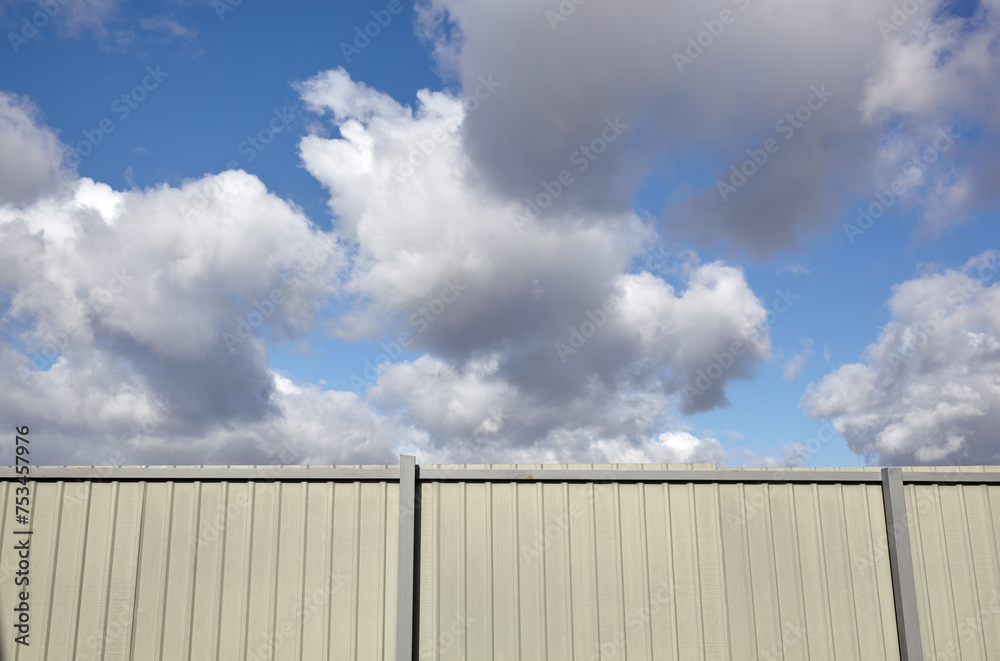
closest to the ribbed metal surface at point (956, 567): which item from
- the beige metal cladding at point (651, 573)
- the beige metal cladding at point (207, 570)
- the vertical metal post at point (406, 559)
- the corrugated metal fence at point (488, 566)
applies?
the corrugated metal fence at point (488, 566)

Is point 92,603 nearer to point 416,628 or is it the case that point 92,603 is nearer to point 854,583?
point 416,628

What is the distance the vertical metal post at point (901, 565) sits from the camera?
7.14m

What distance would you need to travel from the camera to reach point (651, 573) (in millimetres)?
7105

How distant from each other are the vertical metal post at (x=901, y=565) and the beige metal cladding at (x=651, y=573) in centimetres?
9

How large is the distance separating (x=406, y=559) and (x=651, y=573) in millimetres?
2678

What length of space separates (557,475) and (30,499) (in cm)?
578

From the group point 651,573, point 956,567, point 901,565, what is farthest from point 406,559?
point 956,567

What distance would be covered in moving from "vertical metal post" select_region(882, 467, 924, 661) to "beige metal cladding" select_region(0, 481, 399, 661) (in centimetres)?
560

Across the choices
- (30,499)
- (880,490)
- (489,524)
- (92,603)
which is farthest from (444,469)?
(880,490)

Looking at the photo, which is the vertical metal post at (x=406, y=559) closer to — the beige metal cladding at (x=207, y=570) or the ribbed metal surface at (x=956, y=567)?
the beige metal cladding at (x=207, y=570)

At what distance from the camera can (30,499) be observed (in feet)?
23.2

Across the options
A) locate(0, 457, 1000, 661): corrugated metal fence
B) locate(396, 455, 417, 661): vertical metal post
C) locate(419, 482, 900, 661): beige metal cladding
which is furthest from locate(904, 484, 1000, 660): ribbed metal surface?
locate(396, 455, 417, 661): vertical metal post

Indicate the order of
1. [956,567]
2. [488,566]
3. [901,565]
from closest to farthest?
[488,566], [901,565], [956,567]

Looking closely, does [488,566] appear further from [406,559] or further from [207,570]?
[207,570]
